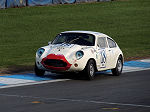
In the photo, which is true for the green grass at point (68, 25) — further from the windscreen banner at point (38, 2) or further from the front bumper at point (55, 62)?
the front bumper at point (55, 62)

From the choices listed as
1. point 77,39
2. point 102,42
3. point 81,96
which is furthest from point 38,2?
point 81,96

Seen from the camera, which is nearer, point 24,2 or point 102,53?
point 102,53

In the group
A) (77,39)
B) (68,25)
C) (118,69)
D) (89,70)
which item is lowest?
(118,69)

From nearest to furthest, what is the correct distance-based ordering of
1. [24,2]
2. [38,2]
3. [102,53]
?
[102,53], [24,2], [38,2]

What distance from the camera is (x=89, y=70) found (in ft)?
53.3

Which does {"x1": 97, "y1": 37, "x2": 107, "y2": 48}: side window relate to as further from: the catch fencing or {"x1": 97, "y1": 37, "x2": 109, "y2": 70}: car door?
the catch fencing

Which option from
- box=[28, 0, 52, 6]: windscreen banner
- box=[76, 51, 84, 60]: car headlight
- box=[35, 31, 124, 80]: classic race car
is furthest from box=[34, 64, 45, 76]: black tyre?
box=[28, 0, 52, 6]: windscreen banner

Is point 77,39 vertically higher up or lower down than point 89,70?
higher up

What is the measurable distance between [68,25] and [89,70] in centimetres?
1961

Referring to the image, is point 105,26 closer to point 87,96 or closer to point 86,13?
point 86,13

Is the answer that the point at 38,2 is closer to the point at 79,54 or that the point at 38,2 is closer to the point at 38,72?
the point at 38,72

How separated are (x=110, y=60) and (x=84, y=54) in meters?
1.70

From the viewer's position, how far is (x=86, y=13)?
135 ft

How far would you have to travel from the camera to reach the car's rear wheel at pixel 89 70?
16.1 meters
